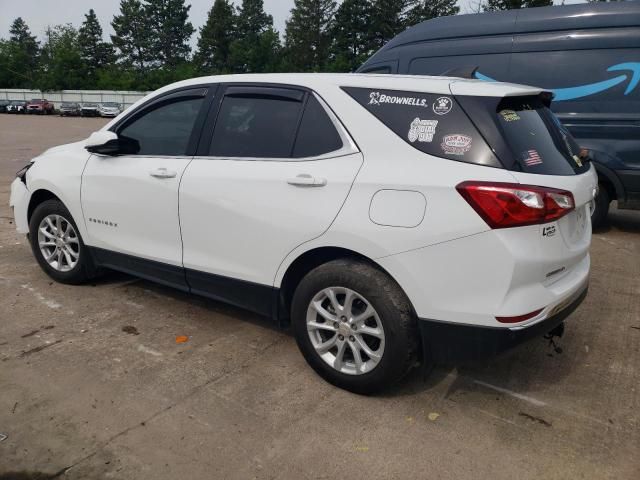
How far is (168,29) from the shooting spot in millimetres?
81375

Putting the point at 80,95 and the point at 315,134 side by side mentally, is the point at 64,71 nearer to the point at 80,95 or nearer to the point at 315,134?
the point at 80,95

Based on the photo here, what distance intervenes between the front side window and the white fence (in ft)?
162

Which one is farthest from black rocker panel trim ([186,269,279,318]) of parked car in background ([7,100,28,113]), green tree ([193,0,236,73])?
green tree ([193,0,236,73])

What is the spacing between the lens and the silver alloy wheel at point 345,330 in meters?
2.95

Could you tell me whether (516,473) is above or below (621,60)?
below

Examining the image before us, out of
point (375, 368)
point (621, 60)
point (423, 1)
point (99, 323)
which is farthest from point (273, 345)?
point (423, 1)

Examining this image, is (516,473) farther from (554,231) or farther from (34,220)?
(34,220)

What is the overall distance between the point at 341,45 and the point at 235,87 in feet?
219

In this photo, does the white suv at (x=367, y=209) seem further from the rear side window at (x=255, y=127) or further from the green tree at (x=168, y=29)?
the green tree at (x=168, y=29)

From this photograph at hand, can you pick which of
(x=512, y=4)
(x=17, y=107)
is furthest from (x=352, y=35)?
(x=17, y=107)

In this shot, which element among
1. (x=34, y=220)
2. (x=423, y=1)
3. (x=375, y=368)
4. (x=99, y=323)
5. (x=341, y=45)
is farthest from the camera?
(x=341, y=45)

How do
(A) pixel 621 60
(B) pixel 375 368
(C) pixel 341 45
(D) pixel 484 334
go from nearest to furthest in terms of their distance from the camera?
(D) pixel 484 334, (B) pixel 375 368, (A) pixel 621 60, (C) pixel 341 45

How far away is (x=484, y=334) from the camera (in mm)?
2654

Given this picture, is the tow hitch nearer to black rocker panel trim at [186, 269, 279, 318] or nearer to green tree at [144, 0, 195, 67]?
black rocker panel trim at [186, 269, 279, 318]
